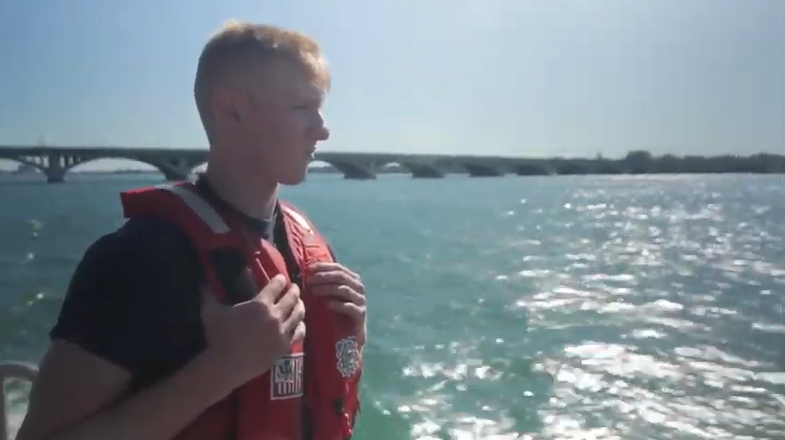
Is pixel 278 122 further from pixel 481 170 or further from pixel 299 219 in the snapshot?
pixel 481 170

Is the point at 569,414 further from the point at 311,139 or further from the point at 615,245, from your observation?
the point at 615,245

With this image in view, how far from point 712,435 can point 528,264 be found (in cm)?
1309

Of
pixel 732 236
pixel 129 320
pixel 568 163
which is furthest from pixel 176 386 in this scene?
pixel 568 163

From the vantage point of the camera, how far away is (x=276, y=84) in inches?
58.9

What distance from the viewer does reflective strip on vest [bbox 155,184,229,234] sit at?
1507 millimetres

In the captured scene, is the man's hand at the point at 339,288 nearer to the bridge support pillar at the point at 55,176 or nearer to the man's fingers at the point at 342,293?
the man's fingers at the point at 342,293

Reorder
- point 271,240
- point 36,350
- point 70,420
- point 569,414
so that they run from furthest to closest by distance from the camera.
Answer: point 36,350 < point 569,414 < point 271,240 < point 70,420

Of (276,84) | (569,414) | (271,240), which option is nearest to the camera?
(276,84)

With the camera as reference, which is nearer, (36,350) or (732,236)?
(36,350)

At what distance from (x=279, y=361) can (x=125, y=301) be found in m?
0.31

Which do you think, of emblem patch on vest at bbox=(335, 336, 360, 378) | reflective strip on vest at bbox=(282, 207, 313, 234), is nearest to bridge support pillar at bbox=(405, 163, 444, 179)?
reflective strip on vest at bbox=(282, 207, 313, 234)

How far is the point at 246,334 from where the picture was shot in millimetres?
1349

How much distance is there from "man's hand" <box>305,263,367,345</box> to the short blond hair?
0.35 meters

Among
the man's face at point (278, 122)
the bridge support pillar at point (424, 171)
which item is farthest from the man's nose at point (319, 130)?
the bridge support pillar at point (424, 171)
